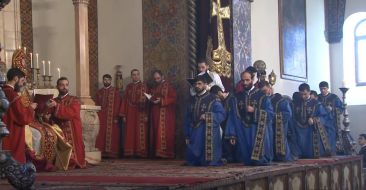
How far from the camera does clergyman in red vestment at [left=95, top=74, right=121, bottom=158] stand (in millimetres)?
12039

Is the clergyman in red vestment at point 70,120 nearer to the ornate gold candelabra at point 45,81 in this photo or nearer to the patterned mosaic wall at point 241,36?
the ornate gold candelabra at point 45,81

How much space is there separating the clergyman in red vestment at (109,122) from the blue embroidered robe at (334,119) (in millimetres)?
4339

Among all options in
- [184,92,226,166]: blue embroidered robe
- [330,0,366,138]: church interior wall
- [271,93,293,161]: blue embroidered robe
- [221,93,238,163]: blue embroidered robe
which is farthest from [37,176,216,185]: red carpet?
[330,0,366,138]: church interior wall

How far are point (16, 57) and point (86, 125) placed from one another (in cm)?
161

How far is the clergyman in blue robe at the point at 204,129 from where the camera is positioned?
30.7 ft

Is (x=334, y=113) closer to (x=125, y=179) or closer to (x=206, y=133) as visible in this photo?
(x=206, y=133)

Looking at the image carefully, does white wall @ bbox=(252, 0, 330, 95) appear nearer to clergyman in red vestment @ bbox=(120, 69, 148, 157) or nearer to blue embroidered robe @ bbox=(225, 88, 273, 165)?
clergyman in red vestment @ bbox=(120, 69, 148, 157)

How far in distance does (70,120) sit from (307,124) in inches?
193

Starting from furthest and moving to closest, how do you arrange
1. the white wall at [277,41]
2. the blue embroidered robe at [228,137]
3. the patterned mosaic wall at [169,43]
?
the white wall at [277,41] → the patterned mosaic wall at [169,43] → the blue embroidered robe at [228,137]

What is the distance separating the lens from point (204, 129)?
30.9 feet

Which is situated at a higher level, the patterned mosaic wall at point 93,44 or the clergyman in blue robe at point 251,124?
the patterned mosaic wall at point 93,44

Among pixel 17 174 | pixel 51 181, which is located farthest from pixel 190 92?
pixel 17 174

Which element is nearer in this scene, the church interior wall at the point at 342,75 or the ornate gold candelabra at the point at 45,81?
the ornate gold candelabra at the point at 45,81

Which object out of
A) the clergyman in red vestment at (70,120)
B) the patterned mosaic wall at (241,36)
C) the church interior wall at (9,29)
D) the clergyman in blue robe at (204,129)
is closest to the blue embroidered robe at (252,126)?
the clergyman in blue robe at (204,129)
